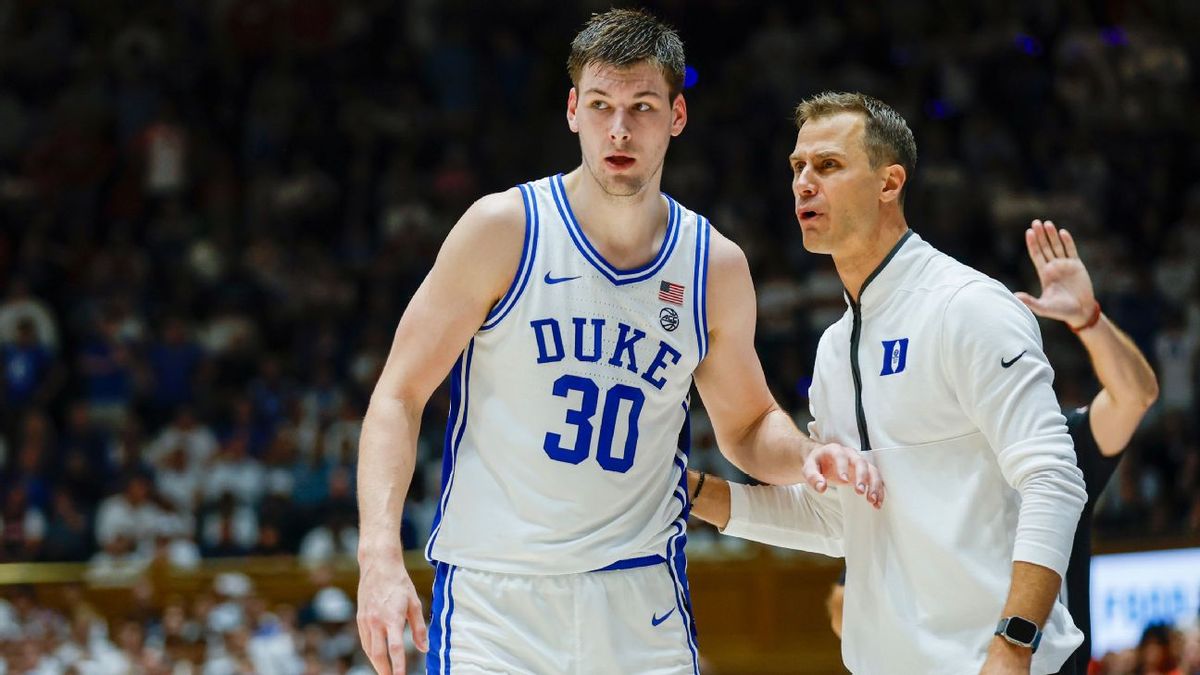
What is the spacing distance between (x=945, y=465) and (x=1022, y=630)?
0.62 metres

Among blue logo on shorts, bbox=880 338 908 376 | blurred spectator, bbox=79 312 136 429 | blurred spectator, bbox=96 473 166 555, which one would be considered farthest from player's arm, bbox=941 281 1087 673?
blurred spectator, bbox=79 312 136 429

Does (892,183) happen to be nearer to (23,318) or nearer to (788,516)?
(788,516)

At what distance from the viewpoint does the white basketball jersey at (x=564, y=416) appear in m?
4.78

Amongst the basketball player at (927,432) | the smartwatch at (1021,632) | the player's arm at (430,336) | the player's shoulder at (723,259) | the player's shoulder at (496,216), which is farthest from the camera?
the player's shoulder at (723,259)

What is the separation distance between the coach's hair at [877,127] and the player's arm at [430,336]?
3.34ft

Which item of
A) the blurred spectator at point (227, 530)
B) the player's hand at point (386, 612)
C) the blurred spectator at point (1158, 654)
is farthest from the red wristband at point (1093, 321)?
the blurred spectator at point (227, 530)

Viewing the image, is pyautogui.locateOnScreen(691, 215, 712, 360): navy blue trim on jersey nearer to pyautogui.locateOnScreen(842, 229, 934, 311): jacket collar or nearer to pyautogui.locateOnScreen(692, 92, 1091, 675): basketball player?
pyautogui.locateOnScreen(692, 92, 1091, 675): basketball player

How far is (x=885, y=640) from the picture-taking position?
471cm

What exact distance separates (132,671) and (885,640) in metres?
8.78

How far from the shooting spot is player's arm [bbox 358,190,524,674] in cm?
458

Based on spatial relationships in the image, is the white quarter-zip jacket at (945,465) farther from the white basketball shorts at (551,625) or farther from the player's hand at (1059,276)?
the player's hand at (1059,276)

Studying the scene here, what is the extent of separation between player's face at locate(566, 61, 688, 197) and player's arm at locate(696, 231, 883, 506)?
45 centimetres

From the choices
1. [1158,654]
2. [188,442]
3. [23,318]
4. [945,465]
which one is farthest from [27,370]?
[945,465]

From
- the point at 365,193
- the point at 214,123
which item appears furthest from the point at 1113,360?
the point at 214,123
